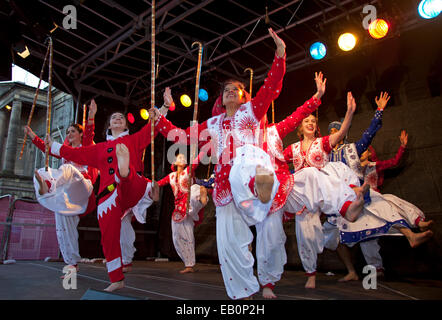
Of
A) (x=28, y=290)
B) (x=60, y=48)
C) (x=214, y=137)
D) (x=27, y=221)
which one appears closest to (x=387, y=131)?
(x=214, y=137)

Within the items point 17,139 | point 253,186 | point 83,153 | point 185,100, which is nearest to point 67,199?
point 83,153

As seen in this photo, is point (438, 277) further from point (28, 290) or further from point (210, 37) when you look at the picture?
point (210, 37)

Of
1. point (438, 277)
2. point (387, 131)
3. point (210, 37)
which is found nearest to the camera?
point (438, 277)

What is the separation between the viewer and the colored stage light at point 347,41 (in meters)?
4.63

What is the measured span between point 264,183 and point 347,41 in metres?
3.68

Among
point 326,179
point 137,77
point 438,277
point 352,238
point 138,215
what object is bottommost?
point 438,277

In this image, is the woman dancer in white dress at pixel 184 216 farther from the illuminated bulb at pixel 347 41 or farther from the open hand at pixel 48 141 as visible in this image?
the illuminated bulb at pixel 347 41

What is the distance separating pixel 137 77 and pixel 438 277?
6.17m

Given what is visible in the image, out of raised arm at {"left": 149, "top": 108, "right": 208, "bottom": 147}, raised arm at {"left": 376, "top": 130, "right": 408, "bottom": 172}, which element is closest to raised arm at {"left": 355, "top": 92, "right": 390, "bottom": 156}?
raised arm at {"left": 376, "top": 130, "right": 408, "bottom": 172}

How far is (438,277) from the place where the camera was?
12.9 feet

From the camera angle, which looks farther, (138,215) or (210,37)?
(210,37)

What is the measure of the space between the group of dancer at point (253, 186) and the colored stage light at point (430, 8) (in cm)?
122

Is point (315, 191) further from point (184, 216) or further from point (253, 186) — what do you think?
point (184, 216)

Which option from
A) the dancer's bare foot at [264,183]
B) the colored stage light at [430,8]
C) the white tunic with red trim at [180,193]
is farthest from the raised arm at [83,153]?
the colored stage light at [430,8]
